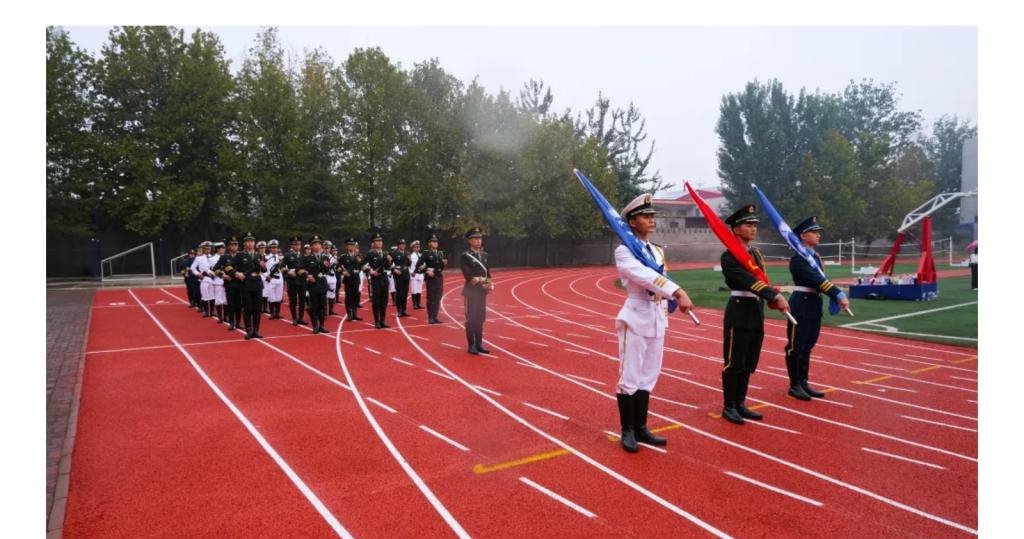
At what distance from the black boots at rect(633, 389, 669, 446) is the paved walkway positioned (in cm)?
370

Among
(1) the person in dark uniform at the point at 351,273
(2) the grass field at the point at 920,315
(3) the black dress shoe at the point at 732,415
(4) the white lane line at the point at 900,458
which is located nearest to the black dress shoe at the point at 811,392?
(3) the black dress shoe at the point at 732,415

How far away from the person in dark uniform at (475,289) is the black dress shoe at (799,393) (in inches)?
155

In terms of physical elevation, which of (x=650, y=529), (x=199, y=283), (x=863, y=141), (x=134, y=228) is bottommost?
(x=650, y=529)

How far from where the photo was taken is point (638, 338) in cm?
433

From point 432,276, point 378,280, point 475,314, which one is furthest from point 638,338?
point 378,280

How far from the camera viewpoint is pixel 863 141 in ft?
73.6

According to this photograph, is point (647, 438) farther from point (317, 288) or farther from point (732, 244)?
point (317, 288)

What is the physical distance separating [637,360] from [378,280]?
7285mm

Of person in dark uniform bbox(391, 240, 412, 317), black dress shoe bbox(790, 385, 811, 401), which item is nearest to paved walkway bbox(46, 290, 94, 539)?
person in dark uniform bbox(391, 240, 412, 317)

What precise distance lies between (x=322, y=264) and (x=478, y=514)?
7.80m

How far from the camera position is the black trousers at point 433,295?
11.2m

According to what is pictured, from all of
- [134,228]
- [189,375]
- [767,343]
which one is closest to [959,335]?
[767,343]

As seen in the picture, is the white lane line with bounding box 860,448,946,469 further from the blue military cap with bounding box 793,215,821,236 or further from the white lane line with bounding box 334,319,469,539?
the white lane line with bounding box 334,319,469,539

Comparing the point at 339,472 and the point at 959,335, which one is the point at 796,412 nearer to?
the point at 339,472
